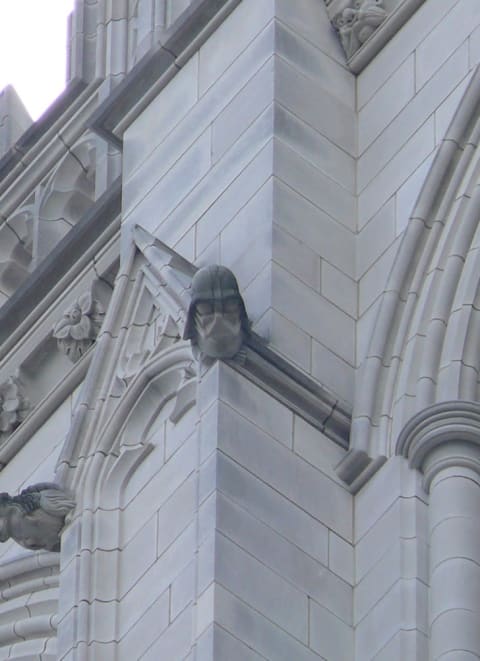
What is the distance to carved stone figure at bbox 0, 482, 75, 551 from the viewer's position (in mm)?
15719

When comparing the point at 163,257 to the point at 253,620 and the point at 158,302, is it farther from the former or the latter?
the point at 253,620

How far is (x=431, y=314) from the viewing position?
50.9ft

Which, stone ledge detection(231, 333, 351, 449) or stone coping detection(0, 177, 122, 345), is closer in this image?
stone ledge detection(231, 333, 351, 449)

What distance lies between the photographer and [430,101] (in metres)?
16.5

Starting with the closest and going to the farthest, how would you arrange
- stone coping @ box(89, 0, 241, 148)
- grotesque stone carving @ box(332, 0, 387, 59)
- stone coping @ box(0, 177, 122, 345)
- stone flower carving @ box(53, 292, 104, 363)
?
grotesque stone carving @ box(332, 0, 387, 59)
stone coping @ box(89, 0, 241, 148)
stone flower carving @ box(53, 292, 104, 363)
stone coping @ box(0, 177, 122, 345)

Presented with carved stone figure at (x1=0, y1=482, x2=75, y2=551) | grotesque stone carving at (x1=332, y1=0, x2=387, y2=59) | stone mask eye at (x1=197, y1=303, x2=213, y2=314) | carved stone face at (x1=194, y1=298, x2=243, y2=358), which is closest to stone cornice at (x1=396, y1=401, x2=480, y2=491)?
carved stone face at (x1=194, y1=298, x2=243, y2=358)

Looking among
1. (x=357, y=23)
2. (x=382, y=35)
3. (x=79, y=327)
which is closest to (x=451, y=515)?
(x=382, y=35)

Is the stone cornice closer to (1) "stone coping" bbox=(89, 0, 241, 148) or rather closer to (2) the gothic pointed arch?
(2) the gothic pointed arch

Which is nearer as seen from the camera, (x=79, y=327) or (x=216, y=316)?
(x=216, y=316)

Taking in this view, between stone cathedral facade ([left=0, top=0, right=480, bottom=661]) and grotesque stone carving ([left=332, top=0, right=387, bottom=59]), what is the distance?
2 centimetres

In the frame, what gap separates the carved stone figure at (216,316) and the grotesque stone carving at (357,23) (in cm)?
249

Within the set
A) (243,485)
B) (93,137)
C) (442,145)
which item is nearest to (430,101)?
(442,145)

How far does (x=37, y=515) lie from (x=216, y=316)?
1392mm

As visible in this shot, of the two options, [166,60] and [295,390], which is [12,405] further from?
[295,390]
